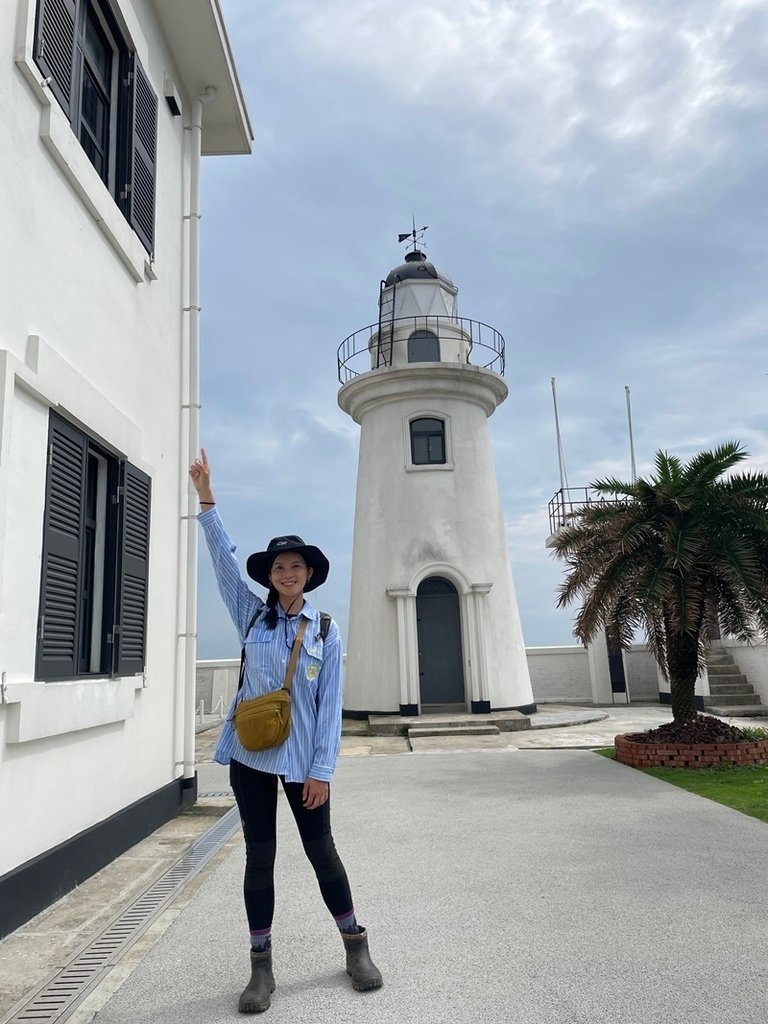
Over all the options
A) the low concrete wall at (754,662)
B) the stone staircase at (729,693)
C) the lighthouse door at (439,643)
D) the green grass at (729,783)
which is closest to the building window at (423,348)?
the lighthouse door at (439,643)

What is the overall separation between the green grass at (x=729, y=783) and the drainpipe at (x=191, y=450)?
5048 mm

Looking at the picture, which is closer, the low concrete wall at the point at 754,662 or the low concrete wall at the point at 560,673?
the low concrete wall at the point at 754,662

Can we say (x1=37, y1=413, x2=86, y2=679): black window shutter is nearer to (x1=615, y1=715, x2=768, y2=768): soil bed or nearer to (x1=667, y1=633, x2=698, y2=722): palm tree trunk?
(x1=615, y1=715, x2=768, y2=768): soil bed

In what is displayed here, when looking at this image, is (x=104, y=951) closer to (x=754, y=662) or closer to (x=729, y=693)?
(x=729, y=693)

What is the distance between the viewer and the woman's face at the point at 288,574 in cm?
347

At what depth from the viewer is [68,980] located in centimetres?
327

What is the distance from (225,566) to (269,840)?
4.11 feet

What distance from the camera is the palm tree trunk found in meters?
9.43

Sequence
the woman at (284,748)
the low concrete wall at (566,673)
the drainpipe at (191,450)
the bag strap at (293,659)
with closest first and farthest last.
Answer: the woman at (284,748), the bag strap at (293,659), the drainpipe at (191,450), the low concrete wall at (566,673)

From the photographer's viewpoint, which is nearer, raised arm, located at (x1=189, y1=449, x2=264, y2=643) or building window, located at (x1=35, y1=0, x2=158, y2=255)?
raised arm, located at (x1=189, y1=449, x2=264, y2=643)

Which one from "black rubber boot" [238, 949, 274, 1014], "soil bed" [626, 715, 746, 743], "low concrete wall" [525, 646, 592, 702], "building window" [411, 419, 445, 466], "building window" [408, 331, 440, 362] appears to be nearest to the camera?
"black rubber boot" [238, 949, 274, 1014]

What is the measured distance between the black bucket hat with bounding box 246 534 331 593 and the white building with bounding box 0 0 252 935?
149cm

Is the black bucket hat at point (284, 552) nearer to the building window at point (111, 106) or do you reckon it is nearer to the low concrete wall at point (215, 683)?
the building window at point (111, 106)

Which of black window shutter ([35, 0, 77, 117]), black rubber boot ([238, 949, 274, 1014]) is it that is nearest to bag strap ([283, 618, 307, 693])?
black rubber boot ([238, 949, 274, 1014])
